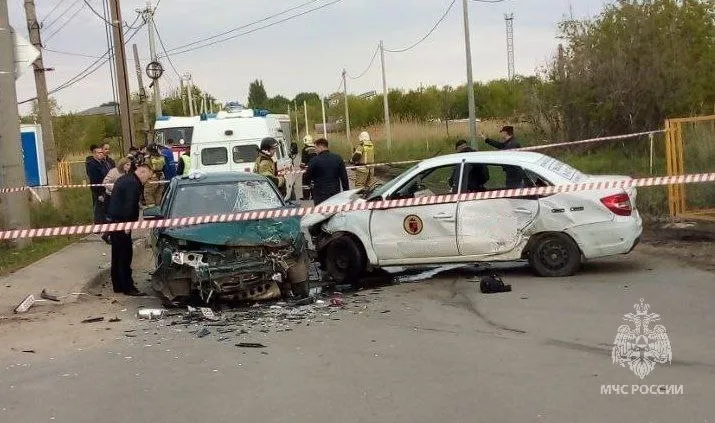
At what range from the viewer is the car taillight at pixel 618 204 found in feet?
32.9

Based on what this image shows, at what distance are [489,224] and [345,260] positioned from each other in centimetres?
180

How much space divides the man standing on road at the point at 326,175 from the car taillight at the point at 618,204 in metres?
4.68

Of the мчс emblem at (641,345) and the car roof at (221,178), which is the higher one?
the car roof at (221,178)

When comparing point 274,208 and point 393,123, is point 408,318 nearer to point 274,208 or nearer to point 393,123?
point 274,208

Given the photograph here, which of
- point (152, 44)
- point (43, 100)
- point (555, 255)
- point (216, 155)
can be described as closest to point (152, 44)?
point (152, 44)

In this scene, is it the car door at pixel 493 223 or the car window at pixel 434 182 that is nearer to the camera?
the car door at pixel 493 223

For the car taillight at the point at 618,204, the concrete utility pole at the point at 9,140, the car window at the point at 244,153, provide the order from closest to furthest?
the car taillight at the point at 618,204, the concrete utility pole at the point at 9,140, the car window at the point at 244,153

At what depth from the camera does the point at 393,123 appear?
51.7 metres

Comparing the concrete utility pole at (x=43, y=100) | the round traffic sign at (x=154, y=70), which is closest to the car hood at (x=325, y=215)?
the concrete utility pole at (x=43, y=100)

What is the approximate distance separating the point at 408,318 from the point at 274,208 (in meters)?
2.65

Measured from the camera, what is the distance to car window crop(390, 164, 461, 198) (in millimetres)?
→ 10633

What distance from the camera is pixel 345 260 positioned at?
10.7m

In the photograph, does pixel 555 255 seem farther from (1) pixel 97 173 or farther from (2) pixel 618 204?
(1) pixel 97 173

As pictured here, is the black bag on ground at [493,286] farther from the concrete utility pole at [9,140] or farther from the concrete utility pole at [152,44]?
the concrete utility pole at [152,44]
